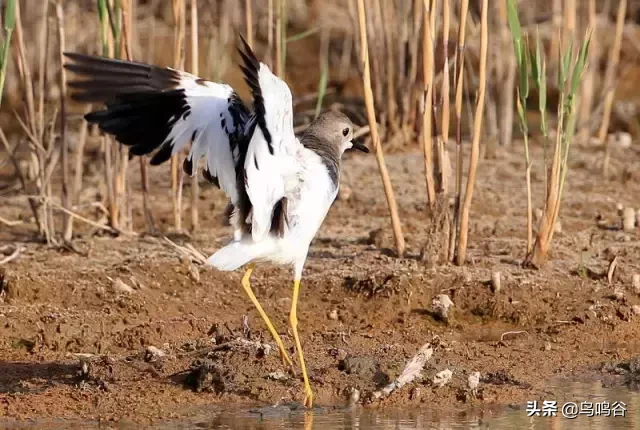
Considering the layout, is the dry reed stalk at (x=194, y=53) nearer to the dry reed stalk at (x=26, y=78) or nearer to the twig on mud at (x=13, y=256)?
the dry reed stalk at (x=26, y=78)

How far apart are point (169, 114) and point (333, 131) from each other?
4.09ft

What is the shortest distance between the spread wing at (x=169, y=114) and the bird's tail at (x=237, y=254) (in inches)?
9.0

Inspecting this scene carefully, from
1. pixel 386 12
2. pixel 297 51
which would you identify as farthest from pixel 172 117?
pixel 297 51

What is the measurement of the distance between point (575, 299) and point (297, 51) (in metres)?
7.73

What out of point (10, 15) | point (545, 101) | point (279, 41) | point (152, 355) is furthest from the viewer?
point (279, 41)

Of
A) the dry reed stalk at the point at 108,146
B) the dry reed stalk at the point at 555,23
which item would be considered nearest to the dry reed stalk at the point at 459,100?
the dry reed stalk at the point at 108,146

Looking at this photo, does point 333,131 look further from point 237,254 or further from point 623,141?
point 623,141

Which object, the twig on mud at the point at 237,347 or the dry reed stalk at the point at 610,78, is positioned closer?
the twig on mud at the point at 237,347

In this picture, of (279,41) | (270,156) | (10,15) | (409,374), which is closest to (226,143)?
(270,156)

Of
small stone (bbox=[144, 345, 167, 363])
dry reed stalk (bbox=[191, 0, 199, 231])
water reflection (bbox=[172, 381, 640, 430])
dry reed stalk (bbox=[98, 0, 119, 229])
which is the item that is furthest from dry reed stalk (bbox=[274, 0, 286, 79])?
water reflection (bbox=[172, 381, 640, 430])

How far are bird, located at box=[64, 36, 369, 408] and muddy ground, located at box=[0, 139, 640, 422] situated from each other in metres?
0.45

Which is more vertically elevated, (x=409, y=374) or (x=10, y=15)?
(x=10, y=15)

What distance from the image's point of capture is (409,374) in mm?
5629

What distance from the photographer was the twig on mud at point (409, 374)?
18.3ft
